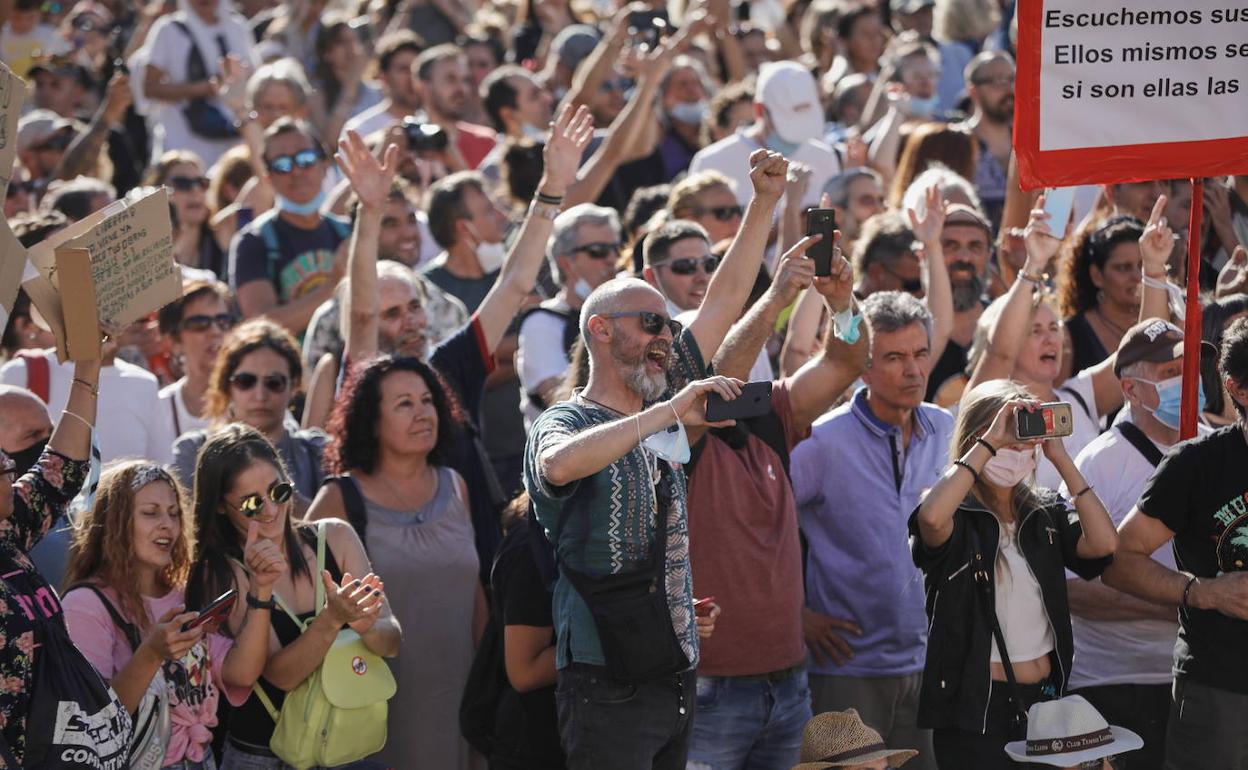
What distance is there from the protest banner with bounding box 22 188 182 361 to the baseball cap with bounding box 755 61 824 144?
492 centimetres

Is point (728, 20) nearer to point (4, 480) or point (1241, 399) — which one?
point (1241, 399)

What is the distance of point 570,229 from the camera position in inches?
284

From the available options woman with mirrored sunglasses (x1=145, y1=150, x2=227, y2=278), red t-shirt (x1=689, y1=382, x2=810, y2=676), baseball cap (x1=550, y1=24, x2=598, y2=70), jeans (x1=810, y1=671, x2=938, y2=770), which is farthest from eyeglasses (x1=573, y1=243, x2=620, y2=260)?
baseball cap (x1=550, y1=24, x2=598, y2=70)

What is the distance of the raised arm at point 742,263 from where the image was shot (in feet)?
17.3

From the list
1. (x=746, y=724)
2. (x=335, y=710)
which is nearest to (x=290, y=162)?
(x=335, y=710)

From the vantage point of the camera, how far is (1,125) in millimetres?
4598

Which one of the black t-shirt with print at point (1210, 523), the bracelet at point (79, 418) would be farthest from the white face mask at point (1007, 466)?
the bracelet at point (79, 418)

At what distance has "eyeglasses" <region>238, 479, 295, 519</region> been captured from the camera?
509cm

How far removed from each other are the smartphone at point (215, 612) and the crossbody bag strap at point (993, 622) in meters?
2.19

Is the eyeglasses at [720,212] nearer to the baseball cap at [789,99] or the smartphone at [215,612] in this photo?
the baseball cap at [789,99]

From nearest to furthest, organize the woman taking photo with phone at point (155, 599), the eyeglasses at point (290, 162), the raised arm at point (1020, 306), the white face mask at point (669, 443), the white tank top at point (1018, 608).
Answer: the white face mask at point (669, 443), the woman taking photo with phone at point (155, 599), the white tank top at point (1018, 608), the raised arm at point (1020, 306), the eyeglasses at point (290, 162)

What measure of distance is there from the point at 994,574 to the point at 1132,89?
1.68 meters

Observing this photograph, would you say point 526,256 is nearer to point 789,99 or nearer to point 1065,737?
point 1065,737

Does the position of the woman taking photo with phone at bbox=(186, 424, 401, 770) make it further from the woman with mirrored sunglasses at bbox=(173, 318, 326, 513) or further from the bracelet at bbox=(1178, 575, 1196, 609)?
the bracelet at bbox=(1178, 575, 1196, 609)
